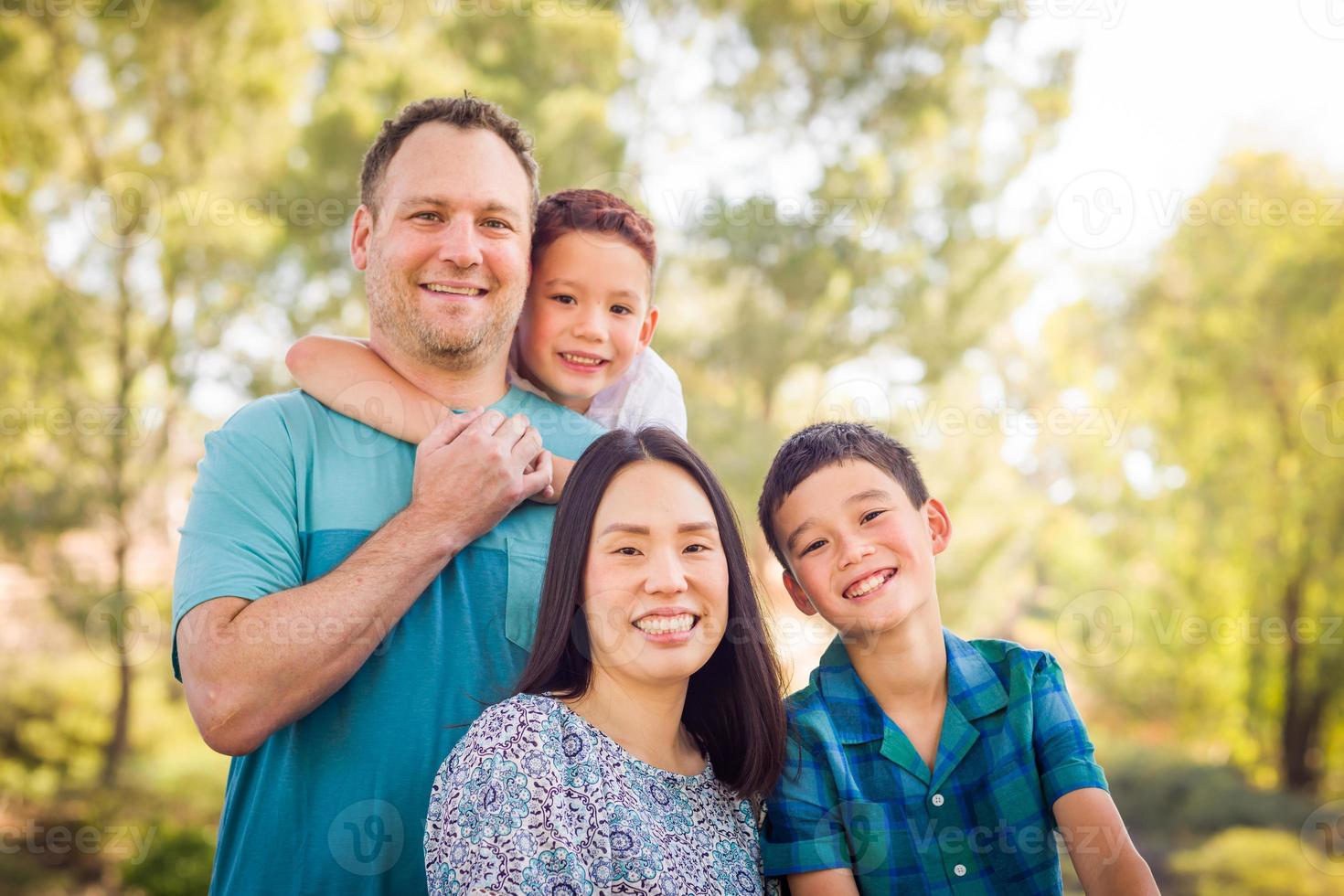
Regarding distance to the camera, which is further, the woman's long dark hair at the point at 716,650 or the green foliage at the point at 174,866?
the green foliage at the point at 174,866

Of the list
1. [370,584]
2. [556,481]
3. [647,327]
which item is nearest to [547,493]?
[556,481]

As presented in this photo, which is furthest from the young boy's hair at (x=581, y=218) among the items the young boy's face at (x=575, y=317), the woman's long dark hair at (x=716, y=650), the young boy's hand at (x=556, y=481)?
the woman's long dark hair at (x=716, y=650)

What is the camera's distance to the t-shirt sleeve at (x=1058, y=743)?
213 cm

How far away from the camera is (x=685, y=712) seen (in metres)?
2.23

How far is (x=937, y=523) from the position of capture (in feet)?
8.60

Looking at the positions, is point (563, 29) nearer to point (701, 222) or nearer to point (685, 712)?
point (701, 222)

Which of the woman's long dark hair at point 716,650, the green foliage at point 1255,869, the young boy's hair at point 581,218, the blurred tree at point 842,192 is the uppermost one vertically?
the blurred tree at point 842,192

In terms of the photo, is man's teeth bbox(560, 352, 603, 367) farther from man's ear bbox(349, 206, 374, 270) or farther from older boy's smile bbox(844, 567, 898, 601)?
older boy's smile bbox(844, 567, 898, 601)

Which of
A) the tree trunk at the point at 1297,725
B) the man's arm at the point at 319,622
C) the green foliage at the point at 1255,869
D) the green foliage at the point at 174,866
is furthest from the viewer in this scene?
the tree trunk at the point at 1297,725

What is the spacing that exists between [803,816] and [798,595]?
0.55 meters

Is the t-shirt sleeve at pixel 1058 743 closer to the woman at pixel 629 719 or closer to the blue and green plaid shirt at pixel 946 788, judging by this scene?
the blue and green plaid shirt at pixel 946 788

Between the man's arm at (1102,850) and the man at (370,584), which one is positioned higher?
the man at (370,584)

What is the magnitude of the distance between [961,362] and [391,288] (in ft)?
31.7

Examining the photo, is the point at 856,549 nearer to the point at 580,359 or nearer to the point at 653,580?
the point at 653,580
